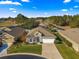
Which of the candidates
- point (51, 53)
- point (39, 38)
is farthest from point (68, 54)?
point (39, 38)

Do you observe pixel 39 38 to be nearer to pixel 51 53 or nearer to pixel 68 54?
pixel 51 53

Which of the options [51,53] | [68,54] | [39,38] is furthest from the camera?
[39,38]

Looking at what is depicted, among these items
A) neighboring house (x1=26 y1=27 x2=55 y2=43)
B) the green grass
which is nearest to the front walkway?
the green grass

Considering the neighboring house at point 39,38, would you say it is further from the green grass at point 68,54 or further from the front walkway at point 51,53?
the green grass at point 68,54

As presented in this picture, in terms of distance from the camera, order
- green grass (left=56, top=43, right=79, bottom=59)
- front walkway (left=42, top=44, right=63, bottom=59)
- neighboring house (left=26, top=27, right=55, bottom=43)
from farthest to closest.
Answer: neighboring house (left=26, top=27, right=55, bottom=43)
front walkway (left=42, top=44, right=63, bottom=59)
green grass (left=56, top=43, right=79, bottom=59)

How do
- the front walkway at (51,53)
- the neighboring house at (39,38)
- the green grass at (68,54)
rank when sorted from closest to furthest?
the green grass at (68,54)
the front walkway at (51,53)
the neighboring house at (39,38)

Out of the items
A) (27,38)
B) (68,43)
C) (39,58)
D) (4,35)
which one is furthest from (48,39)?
(39,58)

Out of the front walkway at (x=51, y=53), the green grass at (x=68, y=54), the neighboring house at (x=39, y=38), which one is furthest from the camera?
the neighboring house at (x=39, y=38)

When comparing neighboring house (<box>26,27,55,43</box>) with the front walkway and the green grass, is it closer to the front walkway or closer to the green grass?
the front walkway

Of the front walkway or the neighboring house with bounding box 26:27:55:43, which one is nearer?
the front walkway

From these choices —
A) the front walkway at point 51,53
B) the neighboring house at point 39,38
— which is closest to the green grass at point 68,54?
the front walkway at point 51,53

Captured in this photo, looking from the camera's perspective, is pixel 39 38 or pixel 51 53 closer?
pixel 51 53

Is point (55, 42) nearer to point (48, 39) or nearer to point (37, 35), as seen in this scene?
point (48, 39)
